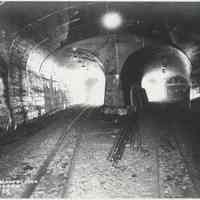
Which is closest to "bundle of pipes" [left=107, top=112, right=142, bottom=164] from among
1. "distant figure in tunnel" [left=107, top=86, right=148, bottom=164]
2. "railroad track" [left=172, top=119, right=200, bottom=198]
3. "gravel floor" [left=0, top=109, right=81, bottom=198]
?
"distant figure in tunnel" [left=107, top=86, right=148, bottom=164]

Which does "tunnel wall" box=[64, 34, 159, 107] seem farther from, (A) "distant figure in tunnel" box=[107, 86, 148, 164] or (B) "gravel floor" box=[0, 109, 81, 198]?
(B) "gravel floor" box=[0, 109, 81, 198]

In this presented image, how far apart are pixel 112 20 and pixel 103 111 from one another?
5.68 m

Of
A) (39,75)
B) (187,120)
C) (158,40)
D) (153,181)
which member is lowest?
(153,181)

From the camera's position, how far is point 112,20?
9.96 m

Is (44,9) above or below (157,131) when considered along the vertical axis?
above

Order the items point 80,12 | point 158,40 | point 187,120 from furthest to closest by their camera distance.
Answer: point 158,40 → point 187,120 → point 80,12

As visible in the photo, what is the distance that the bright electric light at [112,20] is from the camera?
30.8 feet

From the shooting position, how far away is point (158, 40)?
39.8 ft

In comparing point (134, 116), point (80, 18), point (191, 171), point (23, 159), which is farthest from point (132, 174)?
point (134, 116)

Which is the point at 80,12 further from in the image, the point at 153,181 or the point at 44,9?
the point at 153,181

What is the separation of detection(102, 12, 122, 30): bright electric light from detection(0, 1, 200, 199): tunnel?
1.9 inches

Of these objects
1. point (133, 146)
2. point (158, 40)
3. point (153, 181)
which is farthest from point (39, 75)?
point (153, 181)

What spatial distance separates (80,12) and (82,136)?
4.82m

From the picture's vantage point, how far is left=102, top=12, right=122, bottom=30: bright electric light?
938 centimetres
